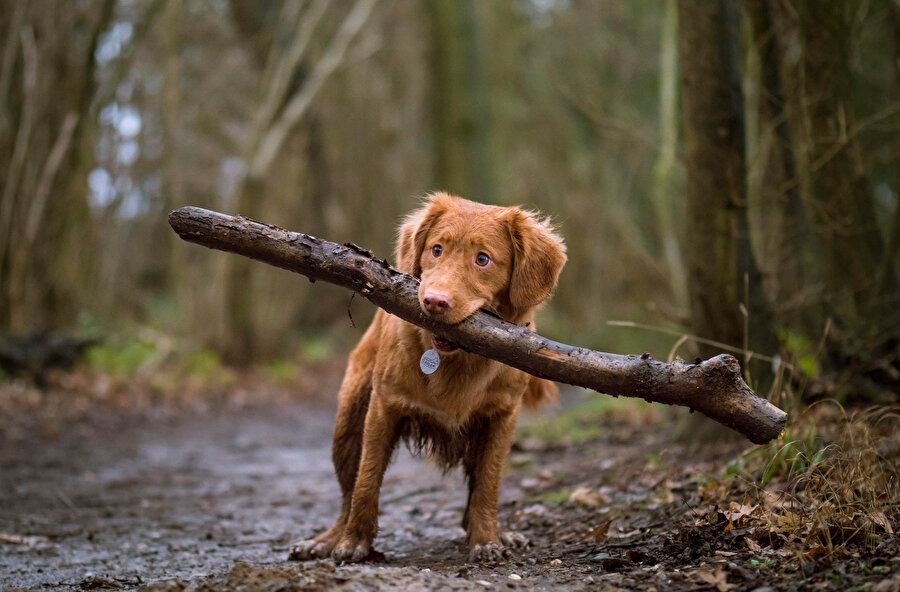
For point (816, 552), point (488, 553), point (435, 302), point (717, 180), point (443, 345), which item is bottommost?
point (488, 553)

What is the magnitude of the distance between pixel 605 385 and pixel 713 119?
2.70m

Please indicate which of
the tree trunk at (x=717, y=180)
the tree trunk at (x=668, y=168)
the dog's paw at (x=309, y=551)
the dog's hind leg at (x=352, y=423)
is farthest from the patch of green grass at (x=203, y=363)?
the tree trunk at (x=717, y=180)

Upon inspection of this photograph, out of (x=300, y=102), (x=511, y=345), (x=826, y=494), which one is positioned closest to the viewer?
(x=511, y=345)

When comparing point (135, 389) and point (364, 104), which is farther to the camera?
point (364, 104)

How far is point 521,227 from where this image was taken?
172 inches

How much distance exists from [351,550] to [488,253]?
5.72 ft

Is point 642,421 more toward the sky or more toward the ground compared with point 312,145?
more toward the ground

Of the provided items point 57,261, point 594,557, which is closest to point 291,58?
point 57,261

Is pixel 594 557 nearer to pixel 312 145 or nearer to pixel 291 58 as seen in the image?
pixel 291 58

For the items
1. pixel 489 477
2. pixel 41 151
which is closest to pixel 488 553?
pixel 489 477

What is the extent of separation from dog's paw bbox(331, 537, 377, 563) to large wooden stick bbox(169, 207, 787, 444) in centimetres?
A: 136

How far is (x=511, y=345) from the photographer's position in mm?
3631

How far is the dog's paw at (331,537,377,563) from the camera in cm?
429

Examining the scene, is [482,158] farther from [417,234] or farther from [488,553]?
[488,553]
